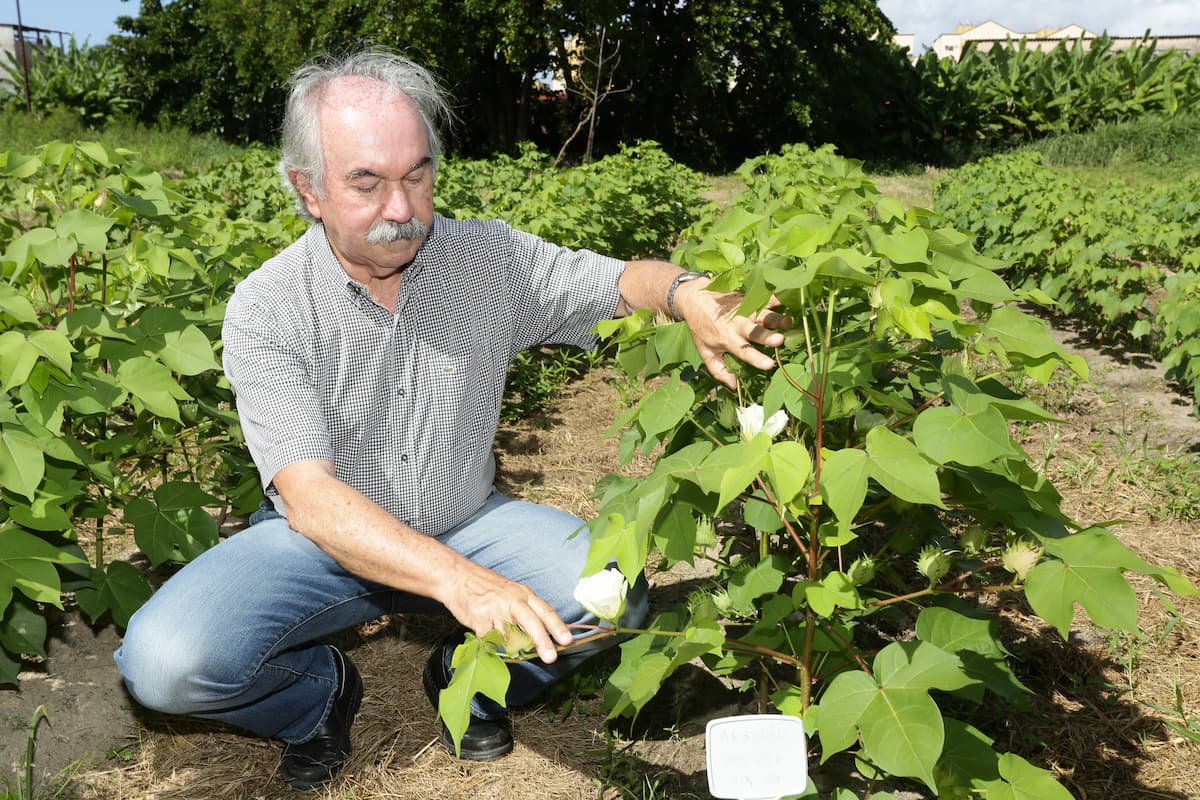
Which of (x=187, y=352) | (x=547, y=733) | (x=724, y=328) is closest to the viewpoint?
(x=724, y=328)

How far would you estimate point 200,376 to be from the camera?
2484 millimetres

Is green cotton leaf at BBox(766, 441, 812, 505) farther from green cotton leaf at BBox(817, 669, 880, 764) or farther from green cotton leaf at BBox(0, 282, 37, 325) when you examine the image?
green cotton leaf at BBox(0, 282, 37, 325)

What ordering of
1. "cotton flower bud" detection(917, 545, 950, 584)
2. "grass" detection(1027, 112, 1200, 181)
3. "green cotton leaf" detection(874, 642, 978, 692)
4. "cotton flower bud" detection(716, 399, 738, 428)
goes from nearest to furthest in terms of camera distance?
"green cotton leaf" detection(874, 642, 978, 692), "cotton flower bud" detection(917, 545, 950, 584), "cotton flower bud" detection(716, 399, 738, 428), "grass" detection(1027, 112, 1200, 181)

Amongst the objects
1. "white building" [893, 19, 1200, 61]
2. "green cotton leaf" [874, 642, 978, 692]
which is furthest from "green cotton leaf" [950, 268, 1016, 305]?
"white building" [893, 19, 1200, 61]

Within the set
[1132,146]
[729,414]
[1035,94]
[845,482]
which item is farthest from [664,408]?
[1035,94]

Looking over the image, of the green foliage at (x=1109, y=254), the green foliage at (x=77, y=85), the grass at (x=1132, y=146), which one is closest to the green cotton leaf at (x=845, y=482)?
the green foliage at (x=1109, y=254)

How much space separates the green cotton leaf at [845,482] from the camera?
126 centimetres

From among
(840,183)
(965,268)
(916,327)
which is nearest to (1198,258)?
(840,183)

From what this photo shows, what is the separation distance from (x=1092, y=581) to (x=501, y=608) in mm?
836

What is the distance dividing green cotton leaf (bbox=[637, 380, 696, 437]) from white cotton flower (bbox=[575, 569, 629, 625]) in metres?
0.34

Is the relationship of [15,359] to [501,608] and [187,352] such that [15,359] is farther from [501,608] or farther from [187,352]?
[501,608]

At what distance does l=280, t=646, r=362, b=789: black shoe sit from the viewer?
2213 mm

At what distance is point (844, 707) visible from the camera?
1.31 metres

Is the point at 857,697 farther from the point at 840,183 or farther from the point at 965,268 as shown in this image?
the point at 840,183
